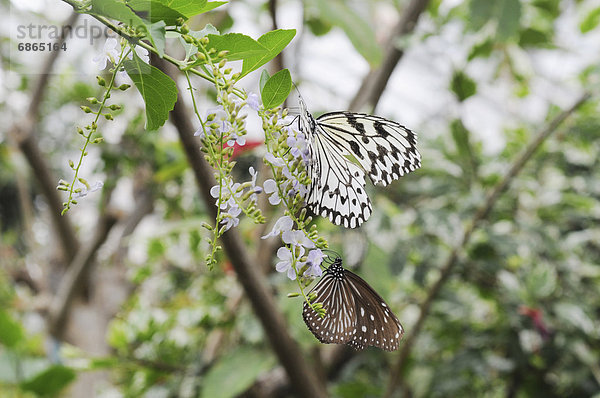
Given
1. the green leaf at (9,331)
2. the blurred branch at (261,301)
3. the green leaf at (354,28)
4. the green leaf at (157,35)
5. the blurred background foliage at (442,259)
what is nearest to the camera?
the green leaf at (157,35)

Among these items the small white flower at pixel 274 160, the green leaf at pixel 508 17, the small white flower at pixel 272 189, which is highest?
the green leaf at pixel 508 17

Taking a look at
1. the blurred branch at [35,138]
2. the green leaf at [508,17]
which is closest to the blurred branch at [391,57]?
the green leaf at [508,17]

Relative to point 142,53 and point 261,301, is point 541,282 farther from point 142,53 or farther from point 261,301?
point 142,53

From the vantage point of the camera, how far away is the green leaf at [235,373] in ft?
2.46

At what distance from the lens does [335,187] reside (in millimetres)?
275

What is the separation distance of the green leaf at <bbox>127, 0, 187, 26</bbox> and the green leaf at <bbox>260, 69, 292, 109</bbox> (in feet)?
0.18

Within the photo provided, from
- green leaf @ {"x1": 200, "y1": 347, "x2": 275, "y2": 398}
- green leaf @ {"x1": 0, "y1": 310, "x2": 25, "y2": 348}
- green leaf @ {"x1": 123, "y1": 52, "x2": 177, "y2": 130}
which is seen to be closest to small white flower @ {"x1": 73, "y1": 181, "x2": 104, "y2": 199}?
green leaf @ {"x1": 123, "y1": 52, "x2": 177, "y2": 130}

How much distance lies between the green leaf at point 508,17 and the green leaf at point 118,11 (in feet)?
2.08

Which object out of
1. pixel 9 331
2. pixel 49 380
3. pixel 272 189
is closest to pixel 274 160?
pixel 272 189

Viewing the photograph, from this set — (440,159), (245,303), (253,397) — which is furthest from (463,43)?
(253,397)

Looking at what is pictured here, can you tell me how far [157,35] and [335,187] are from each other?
4.8 inches

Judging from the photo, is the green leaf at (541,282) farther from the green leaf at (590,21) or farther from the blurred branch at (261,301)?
the green leaf at (590,21)

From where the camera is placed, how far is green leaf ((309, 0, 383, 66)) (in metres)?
0.66

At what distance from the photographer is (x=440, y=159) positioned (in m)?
0.85
